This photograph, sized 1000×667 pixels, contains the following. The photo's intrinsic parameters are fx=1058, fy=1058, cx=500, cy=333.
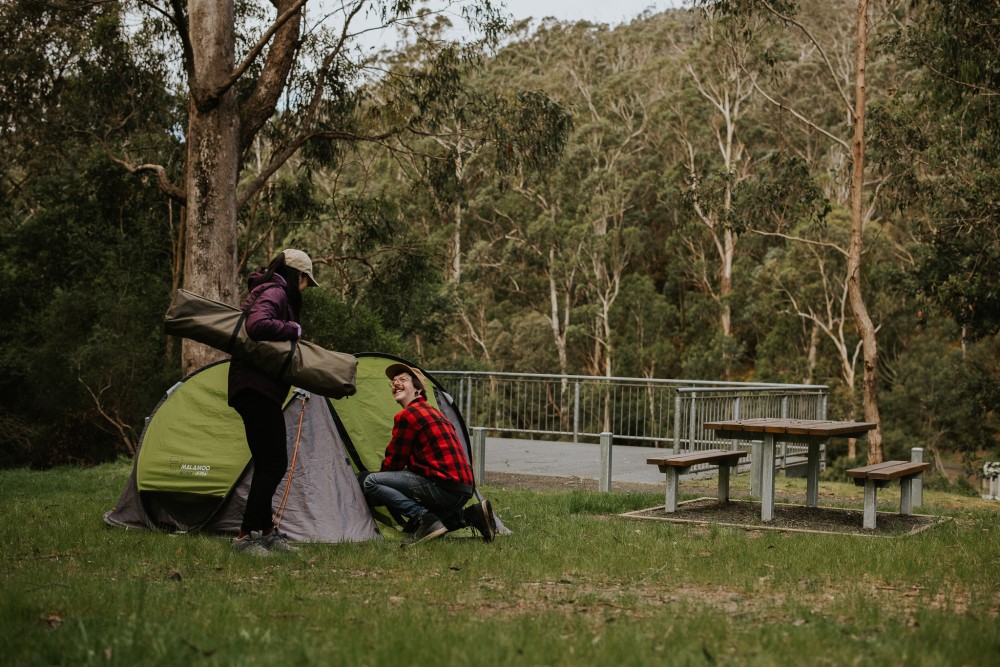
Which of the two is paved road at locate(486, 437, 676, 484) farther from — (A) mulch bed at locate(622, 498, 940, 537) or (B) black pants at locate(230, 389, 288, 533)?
(B) black pants at locate(230, 389, 288, 533)

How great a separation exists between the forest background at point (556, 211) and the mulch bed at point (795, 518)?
30.1 feet

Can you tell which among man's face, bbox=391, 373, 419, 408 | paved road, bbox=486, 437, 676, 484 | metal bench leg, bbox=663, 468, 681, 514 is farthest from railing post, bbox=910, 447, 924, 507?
man's face, bbox=391, 373, 419, 408

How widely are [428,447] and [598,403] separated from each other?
901 cm

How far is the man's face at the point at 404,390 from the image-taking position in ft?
22.8

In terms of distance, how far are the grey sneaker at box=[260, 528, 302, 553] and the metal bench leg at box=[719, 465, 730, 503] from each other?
4455mm

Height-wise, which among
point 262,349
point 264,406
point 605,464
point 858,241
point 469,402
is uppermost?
point 858,241

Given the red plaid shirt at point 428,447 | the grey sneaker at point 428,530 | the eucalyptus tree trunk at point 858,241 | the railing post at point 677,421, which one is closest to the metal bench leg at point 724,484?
the railing post at point 677,421

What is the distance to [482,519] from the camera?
270 inches

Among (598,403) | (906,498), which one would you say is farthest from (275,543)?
(598,403)

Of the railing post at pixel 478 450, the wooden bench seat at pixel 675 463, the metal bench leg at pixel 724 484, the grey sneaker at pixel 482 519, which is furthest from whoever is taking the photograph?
the railing post at pixel 478 450

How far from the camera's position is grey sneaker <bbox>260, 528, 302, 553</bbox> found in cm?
629

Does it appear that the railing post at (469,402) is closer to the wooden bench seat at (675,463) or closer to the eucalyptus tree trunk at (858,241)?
the wooden bench seat at (675,463)

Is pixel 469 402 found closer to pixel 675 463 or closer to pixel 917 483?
pixel 917 483

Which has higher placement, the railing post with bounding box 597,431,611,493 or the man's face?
the man's face
